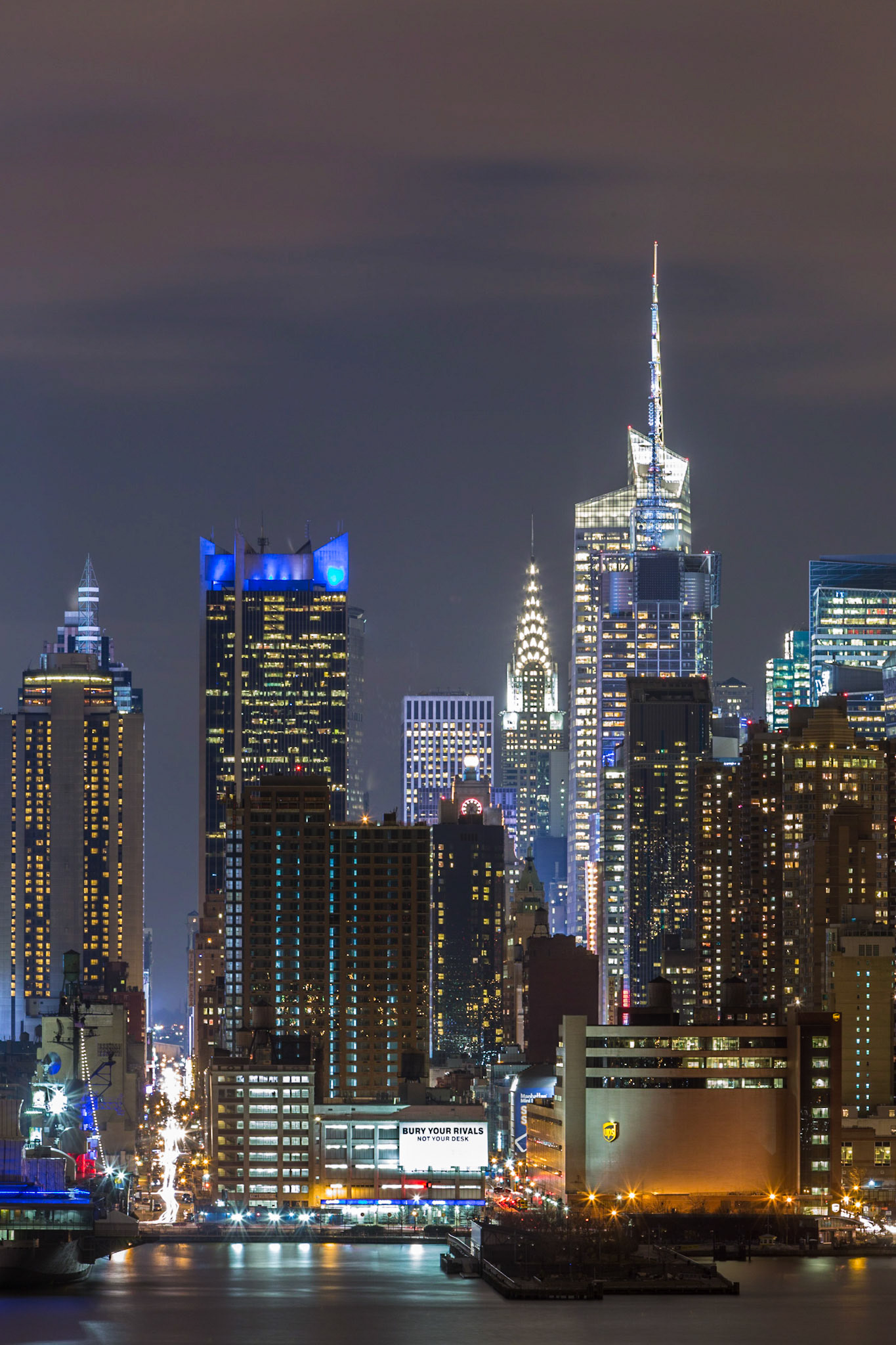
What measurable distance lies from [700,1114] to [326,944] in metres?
52.6

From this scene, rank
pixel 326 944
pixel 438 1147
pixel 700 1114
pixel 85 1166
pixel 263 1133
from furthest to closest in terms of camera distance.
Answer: pixel 326 944 → pixel 263 1133 → pixel 438 1147 → pixel 85 1166 → pixel 700 1114

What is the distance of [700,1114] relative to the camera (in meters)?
149

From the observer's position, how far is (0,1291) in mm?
125000

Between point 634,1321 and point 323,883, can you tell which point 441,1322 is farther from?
point 323,883

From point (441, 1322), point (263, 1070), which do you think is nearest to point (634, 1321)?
point (441, 1322)

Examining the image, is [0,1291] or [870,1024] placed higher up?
[870,1024]

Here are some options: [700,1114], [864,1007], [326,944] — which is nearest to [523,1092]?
[326,944]

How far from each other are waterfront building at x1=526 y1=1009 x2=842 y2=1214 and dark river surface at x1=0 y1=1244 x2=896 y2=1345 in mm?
13003

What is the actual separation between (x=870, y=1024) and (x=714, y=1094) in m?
29.5

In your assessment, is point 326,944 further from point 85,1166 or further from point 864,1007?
point 85,1166

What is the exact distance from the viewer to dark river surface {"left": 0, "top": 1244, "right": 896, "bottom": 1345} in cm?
10794

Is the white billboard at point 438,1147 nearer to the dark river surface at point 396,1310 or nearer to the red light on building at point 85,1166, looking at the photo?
the red light on building at point 85,1166

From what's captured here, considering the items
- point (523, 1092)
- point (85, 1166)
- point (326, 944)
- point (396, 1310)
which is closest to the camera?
point (396, 1310)

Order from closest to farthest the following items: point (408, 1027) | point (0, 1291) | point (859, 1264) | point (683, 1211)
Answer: point (0, 1291)
point (859, 1264)
point (683, 1211)
point (408, 1027)
